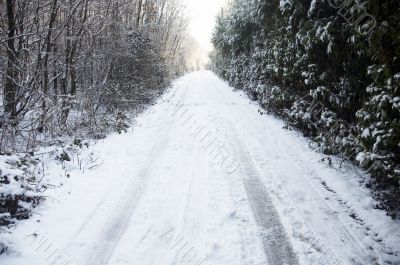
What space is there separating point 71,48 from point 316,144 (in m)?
9.38

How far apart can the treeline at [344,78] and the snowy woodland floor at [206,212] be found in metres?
0.69

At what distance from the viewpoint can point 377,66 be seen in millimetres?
5336

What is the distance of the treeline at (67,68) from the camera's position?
8977mm

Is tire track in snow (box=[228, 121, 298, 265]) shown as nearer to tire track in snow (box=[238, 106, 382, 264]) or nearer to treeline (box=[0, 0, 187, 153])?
tire track in snow (box=[238, 106, 382, 264])

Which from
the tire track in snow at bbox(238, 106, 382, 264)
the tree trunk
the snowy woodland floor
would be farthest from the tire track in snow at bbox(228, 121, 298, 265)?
the tree trunk

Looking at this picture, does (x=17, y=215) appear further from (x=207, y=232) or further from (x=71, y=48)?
(x=71, y=48)

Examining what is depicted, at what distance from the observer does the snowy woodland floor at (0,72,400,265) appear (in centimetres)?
449

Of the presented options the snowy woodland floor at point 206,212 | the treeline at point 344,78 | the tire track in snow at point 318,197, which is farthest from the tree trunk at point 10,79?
the treeline at point 344,78

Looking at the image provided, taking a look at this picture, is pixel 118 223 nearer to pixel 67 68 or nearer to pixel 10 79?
pixel 10 79

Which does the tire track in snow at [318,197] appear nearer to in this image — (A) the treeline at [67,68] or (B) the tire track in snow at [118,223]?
(B) the tire track in snow at [118,223]

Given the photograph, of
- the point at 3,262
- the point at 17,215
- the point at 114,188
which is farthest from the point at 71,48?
the point at 3,262

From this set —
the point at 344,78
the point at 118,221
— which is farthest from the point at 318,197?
the point at 118,221

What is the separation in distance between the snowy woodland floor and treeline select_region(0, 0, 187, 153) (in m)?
1.80

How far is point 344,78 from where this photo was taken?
7.97 metres
